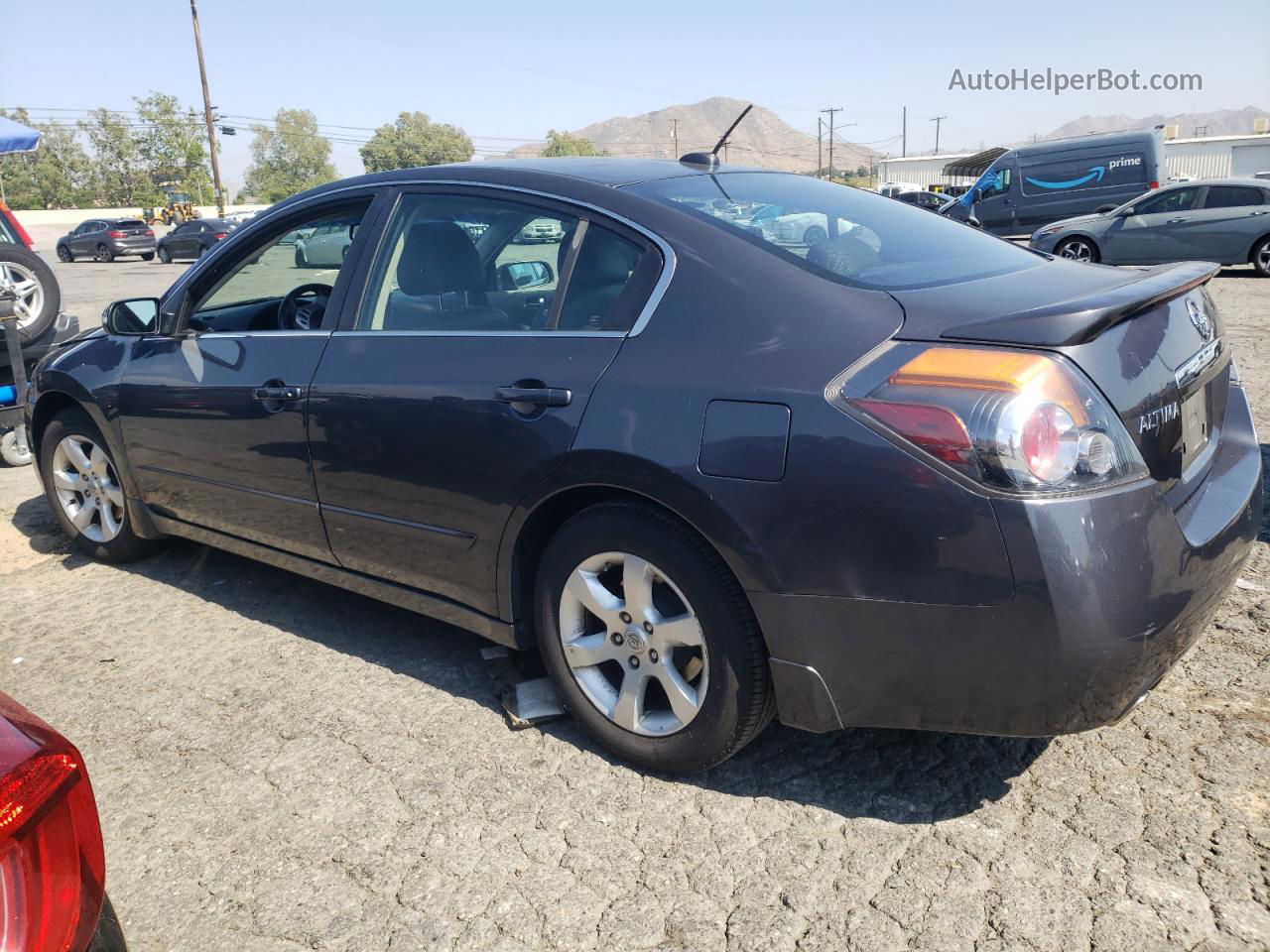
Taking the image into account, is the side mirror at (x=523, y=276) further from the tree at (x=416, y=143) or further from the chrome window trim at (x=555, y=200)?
the tree at (x=416, y=143)

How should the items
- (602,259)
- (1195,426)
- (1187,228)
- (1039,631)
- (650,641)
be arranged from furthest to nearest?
1. (1187,228)
2. (602,259)
3. (650,641)
4. (1195,426)
5. (1039,631)

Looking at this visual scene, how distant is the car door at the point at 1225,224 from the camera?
15.1 meters

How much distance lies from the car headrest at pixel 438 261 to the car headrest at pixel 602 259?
42cm

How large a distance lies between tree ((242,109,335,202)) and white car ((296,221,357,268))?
437 ft

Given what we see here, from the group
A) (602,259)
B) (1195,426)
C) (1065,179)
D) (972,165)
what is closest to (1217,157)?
(972,165)

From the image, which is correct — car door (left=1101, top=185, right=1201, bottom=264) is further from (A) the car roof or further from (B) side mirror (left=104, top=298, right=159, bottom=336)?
(B) side mirror (left=104, top=298, right=159, bottom=336)

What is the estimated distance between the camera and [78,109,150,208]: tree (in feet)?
318

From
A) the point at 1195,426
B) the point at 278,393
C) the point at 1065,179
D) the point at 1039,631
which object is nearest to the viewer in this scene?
the point at 1039,631

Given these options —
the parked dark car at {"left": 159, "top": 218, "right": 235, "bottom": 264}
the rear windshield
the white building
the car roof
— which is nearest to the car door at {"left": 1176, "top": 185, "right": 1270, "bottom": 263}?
the rear windshield

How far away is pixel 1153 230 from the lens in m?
15.8

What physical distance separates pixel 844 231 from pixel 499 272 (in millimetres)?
1041

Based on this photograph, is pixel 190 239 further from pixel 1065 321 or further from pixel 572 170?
pixel 1065 321

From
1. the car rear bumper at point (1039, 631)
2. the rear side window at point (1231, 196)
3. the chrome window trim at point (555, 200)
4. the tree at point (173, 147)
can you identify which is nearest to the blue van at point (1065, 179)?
the rear side window at point (1231, 196)

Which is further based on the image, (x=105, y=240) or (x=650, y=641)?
(x=105, y=240)
